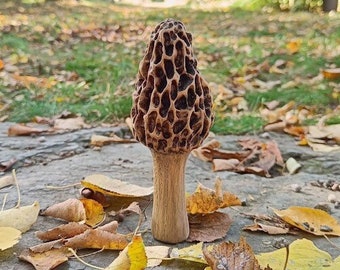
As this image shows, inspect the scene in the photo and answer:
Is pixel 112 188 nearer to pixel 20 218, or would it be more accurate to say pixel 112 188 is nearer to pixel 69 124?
pixel 20 218

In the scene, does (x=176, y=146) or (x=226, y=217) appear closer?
(x=176, y=146)

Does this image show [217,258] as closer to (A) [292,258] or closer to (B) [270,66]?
(A) [292,258]

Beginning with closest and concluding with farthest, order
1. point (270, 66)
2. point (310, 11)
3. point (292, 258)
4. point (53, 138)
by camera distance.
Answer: point (292, 258) < point (53, 138) < point (270, 66) < point (310, 11)

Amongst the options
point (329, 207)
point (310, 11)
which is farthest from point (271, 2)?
point (329, 207)

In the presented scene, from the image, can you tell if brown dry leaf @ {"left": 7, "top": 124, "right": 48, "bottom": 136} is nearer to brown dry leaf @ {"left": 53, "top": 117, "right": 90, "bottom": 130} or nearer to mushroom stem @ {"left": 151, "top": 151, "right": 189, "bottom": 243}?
brown dry leaf @ {"left": 53, "top": 117, "right": 90, "bottom": 130}

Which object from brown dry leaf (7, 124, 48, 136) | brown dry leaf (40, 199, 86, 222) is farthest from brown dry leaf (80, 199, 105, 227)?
brown dry leaf (7, 124, 48, 136)

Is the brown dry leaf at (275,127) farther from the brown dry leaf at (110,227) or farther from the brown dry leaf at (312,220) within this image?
the brown dry leaf at (110,227)

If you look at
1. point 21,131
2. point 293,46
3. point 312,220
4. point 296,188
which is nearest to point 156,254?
point 312,220
